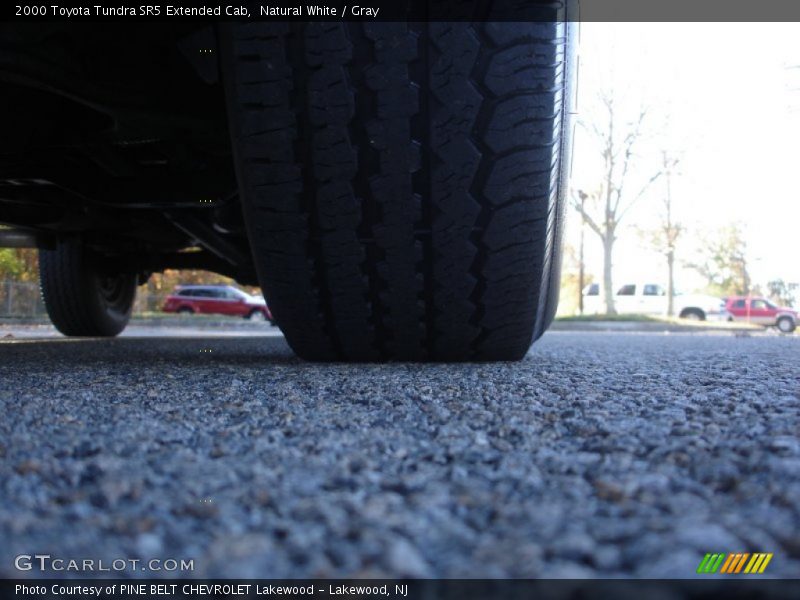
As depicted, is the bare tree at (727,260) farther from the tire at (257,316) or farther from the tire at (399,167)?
the tire at (399,167)

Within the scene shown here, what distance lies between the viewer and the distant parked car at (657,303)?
2431 cm

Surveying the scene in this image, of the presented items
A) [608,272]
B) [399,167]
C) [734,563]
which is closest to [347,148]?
[399,167]

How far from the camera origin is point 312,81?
1.49 m

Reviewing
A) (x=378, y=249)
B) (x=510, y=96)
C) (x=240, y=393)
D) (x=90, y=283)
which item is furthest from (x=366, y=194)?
(x=90, y=283)

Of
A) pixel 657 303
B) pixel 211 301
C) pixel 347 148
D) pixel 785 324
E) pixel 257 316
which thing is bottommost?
pixel 785 324

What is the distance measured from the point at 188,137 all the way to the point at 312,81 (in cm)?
59

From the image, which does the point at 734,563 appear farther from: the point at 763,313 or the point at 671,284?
the point at 763,313

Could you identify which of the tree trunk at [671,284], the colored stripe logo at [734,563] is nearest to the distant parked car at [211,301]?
the tree trunk at [671,284]

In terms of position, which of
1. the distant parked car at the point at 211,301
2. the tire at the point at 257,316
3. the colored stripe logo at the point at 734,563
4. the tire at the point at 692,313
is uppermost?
the colored stripe logo at the point at 734,563

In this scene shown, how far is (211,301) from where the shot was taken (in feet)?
68.2

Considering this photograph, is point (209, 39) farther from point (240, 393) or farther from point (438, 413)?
point (438, 413)

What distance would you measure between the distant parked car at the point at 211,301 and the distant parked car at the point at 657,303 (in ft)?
41.6

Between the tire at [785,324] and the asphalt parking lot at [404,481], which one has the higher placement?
the asphalt parking lot at [404,481]

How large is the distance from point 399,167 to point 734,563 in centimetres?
124
